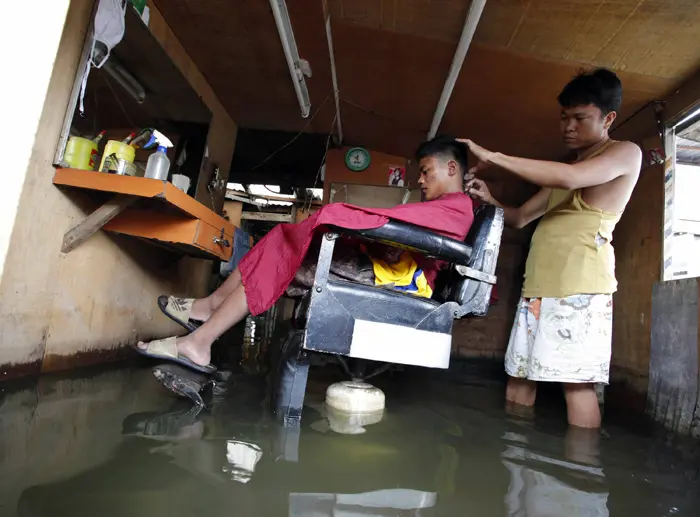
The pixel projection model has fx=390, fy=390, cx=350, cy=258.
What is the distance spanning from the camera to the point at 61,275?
72.1 inches

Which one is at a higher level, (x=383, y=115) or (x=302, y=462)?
(x=383, y=115)

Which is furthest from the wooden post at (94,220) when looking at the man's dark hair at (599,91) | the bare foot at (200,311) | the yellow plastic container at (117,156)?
the man's dark hair at (599,91)

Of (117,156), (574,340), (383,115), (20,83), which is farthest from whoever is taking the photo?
(383,115)

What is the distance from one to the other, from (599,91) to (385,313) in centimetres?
142

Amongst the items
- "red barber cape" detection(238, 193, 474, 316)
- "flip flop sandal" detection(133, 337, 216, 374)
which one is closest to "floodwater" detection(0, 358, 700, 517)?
"flip flop sandal" detection(133, 337, 216, 374)

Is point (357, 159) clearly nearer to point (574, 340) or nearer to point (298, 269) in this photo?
point (298, 269)

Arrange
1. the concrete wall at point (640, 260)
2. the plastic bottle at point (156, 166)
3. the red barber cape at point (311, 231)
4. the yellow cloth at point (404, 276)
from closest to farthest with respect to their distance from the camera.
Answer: the red barber cape at point (311, 231), the yellow cloth at point (404, 276), the plastic bottle at point (156, 166), the concrete wall at point (640, 260)

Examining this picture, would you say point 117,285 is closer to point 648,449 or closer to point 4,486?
point 4,486

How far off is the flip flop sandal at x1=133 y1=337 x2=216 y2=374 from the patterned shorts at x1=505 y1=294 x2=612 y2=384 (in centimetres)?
141

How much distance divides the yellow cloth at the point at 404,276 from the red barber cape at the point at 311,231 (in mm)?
106

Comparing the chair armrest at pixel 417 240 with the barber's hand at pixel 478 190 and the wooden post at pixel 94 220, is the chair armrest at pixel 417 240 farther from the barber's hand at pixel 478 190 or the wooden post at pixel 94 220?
the wooden post at pixel 94 220

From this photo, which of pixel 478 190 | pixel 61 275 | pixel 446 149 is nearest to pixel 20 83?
pixel 61 275

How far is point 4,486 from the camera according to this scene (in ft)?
2.48

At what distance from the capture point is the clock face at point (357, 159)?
4.25m
